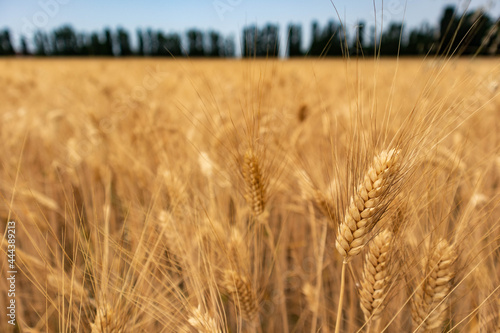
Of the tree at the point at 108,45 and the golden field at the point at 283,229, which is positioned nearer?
the golden field at the point at 283,229

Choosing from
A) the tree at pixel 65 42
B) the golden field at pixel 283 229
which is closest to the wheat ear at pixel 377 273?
the golden field at pixel 283 229

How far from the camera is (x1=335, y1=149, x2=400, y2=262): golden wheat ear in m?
0.51

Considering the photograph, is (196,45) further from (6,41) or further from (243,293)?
(243,293)

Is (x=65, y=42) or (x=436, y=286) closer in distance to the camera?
(x=436, y=286)

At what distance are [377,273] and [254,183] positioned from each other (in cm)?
35

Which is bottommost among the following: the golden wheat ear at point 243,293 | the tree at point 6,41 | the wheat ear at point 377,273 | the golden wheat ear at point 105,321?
the golden wheat ear at point 243,293

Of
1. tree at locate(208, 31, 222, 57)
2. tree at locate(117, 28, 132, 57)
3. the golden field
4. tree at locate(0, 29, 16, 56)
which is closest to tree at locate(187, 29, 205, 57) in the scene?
tree at locate(208, 31, 222, 57)

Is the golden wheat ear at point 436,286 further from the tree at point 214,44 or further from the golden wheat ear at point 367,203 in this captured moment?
the tree at point 214,44

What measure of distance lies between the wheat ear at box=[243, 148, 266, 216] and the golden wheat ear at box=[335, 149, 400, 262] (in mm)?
267

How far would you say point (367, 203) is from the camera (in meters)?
0.52

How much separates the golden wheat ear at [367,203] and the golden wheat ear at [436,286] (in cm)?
19

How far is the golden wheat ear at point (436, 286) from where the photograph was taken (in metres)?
0.59

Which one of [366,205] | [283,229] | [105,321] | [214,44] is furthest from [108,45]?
[366,205]

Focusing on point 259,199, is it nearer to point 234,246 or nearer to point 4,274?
point 234,246
